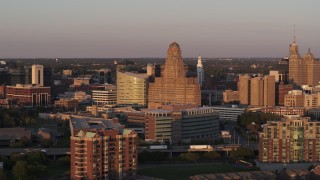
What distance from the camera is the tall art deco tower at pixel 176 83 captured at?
2763 inches

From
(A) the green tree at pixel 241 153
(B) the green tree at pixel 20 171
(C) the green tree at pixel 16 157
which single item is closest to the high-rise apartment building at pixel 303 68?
(A) the green tree at pixel 241 153

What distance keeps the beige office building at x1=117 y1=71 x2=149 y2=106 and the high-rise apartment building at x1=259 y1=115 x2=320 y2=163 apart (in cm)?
3513

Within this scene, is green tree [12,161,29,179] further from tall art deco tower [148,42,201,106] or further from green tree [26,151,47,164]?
tall art deco tower [148,42,201,106]

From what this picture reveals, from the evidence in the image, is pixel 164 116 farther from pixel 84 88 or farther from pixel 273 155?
pixel 84 88

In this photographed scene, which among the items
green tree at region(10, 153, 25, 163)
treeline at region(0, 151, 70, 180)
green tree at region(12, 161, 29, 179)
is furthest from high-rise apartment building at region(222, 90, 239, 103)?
green tree at region(12, 161, 29, 179)

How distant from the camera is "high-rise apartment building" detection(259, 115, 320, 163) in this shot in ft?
141

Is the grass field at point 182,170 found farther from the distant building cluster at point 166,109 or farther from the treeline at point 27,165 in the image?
the treeline at point 27,165

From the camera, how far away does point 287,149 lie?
142 ft

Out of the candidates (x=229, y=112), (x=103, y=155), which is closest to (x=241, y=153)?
(x=103, y=155)

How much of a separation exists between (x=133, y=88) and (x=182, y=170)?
37063mm

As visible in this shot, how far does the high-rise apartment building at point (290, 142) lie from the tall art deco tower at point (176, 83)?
26.3 m

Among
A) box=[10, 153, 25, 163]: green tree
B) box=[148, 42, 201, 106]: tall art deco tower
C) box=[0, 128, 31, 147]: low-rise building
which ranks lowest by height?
box=[10, 153, 25, 163]: green tree

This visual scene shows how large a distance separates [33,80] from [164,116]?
141 ft

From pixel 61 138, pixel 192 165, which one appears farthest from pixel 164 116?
pixel 192 165
